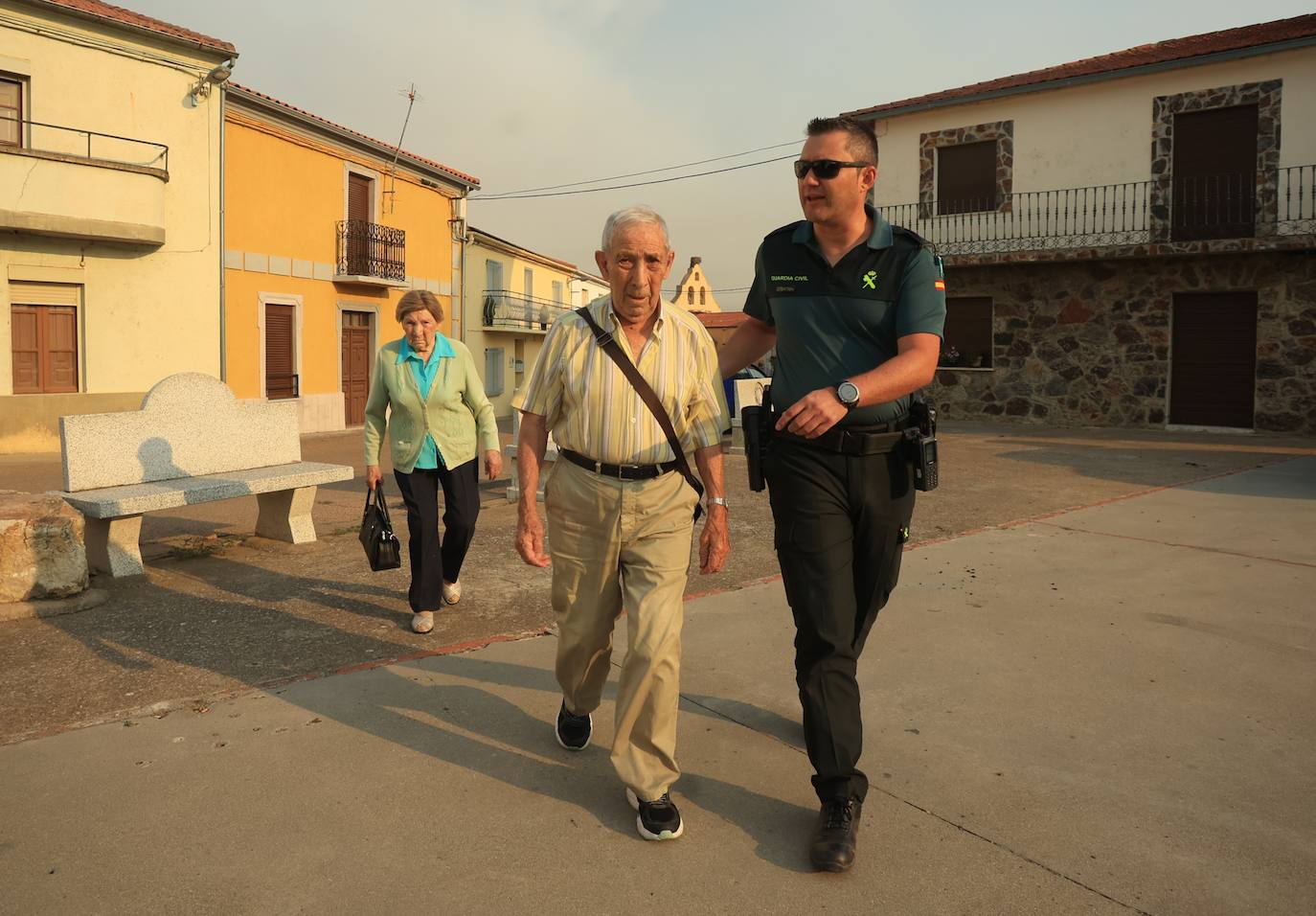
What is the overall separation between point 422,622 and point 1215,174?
18.2 metres

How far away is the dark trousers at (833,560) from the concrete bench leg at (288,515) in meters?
4.80

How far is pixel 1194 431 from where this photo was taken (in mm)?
17812

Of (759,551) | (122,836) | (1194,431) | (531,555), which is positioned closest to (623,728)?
(531,555)

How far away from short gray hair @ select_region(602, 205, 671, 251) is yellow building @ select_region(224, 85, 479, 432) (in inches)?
679

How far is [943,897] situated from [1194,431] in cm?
1794

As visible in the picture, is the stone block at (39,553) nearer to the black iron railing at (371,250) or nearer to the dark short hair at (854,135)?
the dark short hair at (854,135)

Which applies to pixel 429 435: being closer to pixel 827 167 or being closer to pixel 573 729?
pixel 573 729

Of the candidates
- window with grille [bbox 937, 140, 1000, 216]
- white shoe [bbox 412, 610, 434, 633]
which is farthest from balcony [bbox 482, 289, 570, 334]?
white shoe [bbox 412, 610, 434, 633]

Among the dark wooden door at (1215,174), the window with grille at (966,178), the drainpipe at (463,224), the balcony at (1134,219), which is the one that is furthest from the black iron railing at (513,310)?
the dark wooden door at (1215,174)

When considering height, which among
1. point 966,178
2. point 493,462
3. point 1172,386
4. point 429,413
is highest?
point 966,178

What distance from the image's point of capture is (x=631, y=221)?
2.88 metres

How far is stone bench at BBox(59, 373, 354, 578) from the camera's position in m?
5.69

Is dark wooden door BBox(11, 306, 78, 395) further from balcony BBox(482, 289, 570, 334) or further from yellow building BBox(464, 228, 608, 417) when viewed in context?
balcony BBox(482, 289, 570, 334)

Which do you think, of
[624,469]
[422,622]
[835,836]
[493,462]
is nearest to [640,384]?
[624,469]
